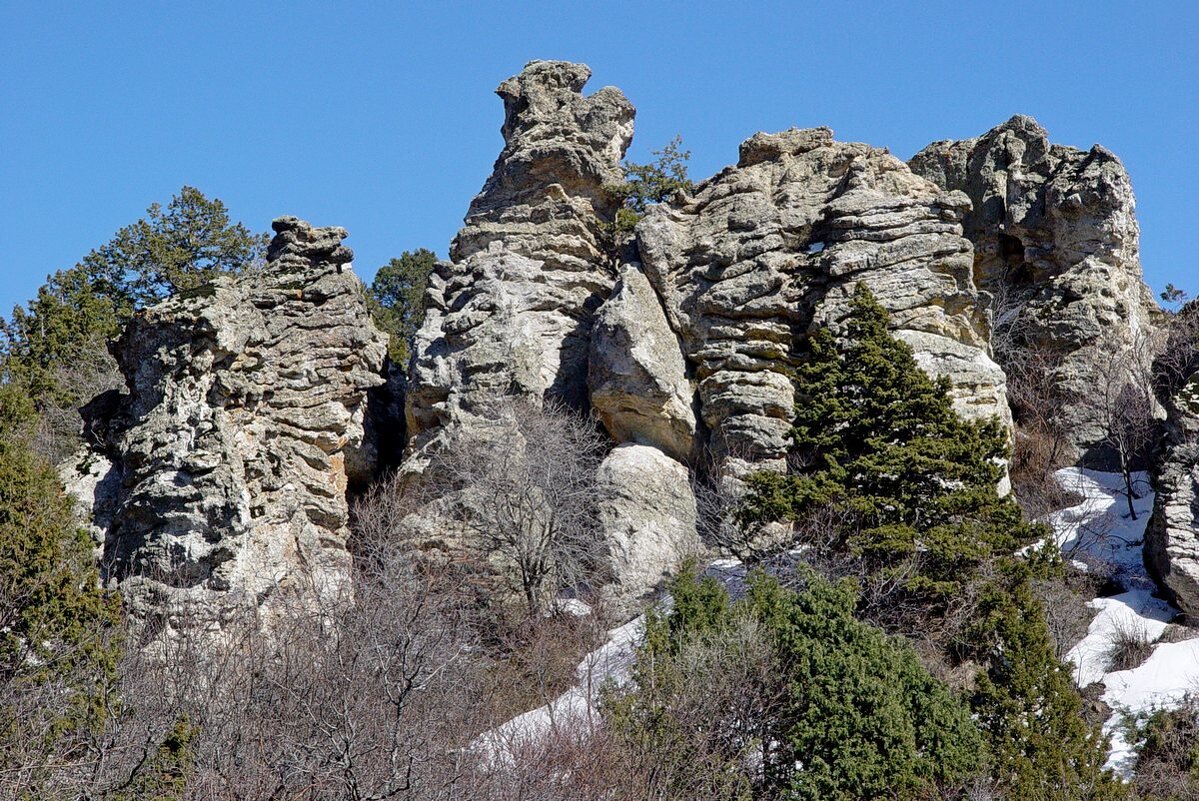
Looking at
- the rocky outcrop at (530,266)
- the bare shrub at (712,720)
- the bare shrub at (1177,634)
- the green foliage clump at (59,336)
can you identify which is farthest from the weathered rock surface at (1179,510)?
the green foliage clump at (59,336)

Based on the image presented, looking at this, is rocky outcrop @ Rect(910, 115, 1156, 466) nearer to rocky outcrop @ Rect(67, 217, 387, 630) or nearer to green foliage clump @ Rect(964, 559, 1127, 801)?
green foliage clump @ Rect(964, 559, 1127, 801)

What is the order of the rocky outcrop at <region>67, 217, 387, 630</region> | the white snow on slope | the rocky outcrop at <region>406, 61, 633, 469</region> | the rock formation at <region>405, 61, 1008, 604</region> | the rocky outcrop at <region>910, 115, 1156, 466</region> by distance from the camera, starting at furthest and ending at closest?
the rocky outcrop at <region>910, 115, 1156, 466</region> < the rocky outcrop at <region>406, 61, 633, 469</region> < the rock formation at <region>405, 61, 1008, 604</region> < the rocky outcrop at <region>67, 217, 387, 630</region> < the white snow on slope

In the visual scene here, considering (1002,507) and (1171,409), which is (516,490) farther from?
(1171,409)

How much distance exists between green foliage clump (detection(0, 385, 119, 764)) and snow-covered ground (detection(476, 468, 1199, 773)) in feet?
17.6

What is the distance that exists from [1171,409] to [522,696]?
12.7 m

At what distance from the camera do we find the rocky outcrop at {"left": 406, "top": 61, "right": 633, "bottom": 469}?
3167cm

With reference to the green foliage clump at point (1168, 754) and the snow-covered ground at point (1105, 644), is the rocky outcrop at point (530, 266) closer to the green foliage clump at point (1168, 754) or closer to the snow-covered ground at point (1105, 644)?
the snow-covered ground at point (1105, 644)

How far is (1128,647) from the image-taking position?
24672 mm

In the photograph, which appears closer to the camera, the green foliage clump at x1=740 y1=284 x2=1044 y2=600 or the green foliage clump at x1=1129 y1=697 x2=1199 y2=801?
the green foliage clump at x1=1129 y1=697 x2=1199 y2=801

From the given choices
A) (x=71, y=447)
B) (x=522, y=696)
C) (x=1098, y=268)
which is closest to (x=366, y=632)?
(x=522, y=696)

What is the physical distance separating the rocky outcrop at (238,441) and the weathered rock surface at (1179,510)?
14.5m

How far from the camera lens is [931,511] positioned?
25.6 m

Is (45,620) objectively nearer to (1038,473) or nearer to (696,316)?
(696,316)

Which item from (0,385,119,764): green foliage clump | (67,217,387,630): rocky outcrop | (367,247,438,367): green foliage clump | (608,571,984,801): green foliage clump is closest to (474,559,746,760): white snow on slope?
(608,571,984,801): green foliage clump
